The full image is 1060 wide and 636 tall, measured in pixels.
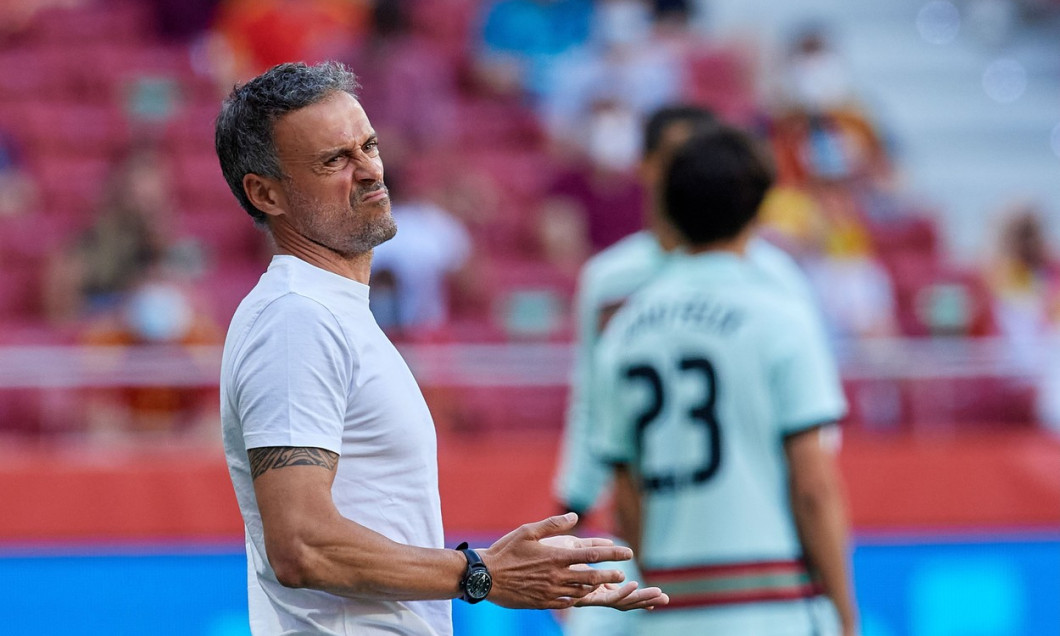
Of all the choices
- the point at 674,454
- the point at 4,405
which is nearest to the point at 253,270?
the point at 4,405

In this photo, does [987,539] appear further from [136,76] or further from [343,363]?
[136,76]

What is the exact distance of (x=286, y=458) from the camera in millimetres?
1977

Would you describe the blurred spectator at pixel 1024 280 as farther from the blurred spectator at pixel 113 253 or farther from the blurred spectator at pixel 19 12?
the blurred spectator at pixel 19 12

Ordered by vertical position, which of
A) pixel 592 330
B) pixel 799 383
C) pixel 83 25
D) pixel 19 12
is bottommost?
pixel 799 383

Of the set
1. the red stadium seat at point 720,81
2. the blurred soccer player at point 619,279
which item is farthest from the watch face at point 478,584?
the red stadium seat at point 720,81

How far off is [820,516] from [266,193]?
1.54 meters

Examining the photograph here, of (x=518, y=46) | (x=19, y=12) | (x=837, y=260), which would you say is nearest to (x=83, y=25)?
(x=19, y=12)

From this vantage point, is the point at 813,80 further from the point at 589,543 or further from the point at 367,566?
the point at 367,566

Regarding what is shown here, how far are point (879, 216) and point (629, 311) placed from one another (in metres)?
6.21

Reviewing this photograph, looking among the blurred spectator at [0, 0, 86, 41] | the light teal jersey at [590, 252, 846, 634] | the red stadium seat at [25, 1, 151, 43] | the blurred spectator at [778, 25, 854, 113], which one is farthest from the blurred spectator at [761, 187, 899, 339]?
the blurred spectator at [0, 0, 86, 41]

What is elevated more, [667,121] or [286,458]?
[667,121]

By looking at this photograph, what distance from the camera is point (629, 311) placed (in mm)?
3416

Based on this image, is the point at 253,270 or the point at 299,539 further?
the point at 253,270

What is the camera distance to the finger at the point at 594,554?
2049mm
